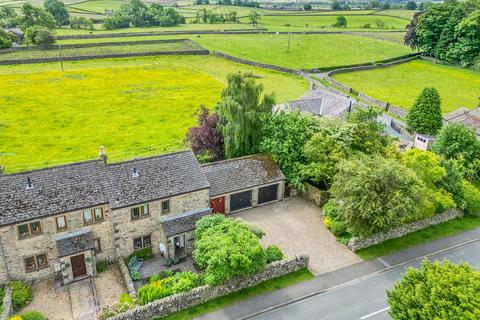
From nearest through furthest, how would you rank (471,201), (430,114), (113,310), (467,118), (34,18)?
(113,310) < (471,201) < (430,114) < (467,118) < (34,18)

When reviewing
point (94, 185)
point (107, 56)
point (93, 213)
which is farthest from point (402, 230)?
point (107, 56)

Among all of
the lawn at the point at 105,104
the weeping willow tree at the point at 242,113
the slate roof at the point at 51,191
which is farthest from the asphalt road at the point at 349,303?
the lawn at the point at 105,104

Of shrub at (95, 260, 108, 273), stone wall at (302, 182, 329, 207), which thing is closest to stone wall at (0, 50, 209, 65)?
stone wall at (302, 182, 329, 207)

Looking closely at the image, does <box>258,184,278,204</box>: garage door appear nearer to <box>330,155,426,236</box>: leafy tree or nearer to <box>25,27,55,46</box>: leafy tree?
<box>330,155,426,236</box>: leafy tree

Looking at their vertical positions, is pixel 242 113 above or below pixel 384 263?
above

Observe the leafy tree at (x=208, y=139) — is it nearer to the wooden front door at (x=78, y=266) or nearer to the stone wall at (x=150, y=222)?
the stone wall at (x=150, y=222)

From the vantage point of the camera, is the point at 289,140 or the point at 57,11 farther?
the point at 57,11

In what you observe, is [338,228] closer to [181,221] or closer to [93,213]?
[181,221]
